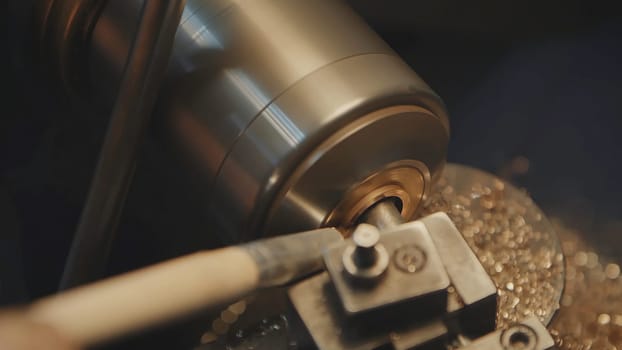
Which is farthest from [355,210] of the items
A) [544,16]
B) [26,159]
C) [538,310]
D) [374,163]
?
[544,16]

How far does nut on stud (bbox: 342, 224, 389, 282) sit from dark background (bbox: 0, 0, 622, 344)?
18.7 inches

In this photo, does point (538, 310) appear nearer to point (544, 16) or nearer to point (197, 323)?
point (197, 323)

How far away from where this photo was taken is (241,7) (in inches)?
22.8

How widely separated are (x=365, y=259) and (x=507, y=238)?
36 cm

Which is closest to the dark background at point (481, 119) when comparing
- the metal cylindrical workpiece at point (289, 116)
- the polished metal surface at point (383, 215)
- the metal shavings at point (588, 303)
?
the metal shavings at point (588, 303)

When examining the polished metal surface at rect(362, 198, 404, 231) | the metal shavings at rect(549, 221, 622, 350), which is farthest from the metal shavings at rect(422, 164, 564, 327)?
the polished metal surface at rect(362, 198, 404, 231)

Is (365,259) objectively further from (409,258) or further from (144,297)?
(144,297)

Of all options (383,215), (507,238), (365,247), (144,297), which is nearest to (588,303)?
(507,238)

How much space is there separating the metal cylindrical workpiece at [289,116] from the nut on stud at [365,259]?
0.09 m

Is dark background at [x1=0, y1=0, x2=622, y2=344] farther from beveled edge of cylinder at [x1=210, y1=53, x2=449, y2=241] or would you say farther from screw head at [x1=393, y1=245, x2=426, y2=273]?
screw head at [x1=393, y1=245, x2=426, y2=273]

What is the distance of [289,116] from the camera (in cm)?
53

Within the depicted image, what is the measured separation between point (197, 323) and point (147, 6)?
373 millimetres

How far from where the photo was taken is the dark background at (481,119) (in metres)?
0.89

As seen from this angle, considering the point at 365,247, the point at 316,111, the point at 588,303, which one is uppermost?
the point at 316,111
